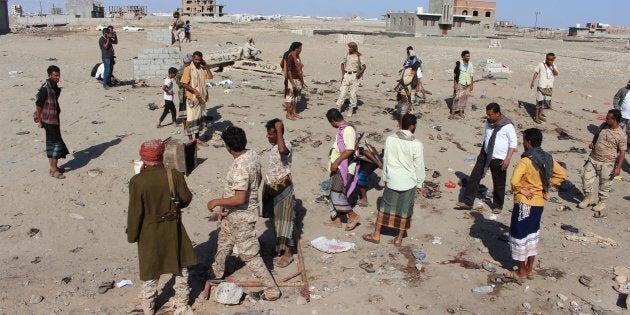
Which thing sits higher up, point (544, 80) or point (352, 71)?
point (352, 71)

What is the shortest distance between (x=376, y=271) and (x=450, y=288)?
31.0 inches

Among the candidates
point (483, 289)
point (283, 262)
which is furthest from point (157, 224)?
point (483, 289)

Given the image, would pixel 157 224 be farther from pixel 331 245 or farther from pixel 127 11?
pixel 127 11

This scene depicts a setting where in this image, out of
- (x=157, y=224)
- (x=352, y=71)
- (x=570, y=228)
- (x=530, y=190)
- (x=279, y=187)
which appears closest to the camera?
(x=157, y=224)

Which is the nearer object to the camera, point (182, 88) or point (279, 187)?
point (279, 187)

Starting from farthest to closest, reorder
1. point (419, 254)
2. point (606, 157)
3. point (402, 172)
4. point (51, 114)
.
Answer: point (606, 157), point (51, 114), point (419, 254), point (402, 172)

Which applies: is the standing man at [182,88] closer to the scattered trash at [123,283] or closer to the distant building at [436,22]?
the scattered trash at [123,283]

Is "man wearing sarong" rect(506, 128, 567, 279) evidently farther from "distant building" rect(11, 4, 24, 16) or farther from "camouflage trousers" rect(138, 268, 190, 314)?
"distant building" rect(11, 4, 24, 16)

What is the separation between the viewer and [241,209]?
4.43m

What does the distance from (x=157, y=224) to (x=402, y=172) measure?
109 inches

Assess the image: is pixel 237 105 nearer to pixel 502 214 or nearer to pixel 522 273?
pixel 502 214

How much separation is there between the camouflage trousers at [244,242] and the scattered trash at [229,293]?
0.24 m

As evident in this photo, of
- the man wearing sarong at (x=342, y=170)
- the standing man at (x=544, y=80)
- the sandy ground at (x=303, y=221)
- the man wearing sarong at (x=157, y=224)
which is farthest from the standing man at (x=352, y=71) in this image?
the man wearing sarong at (x=157, y=224)

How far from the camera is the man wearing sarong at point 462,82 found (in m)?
11.0
